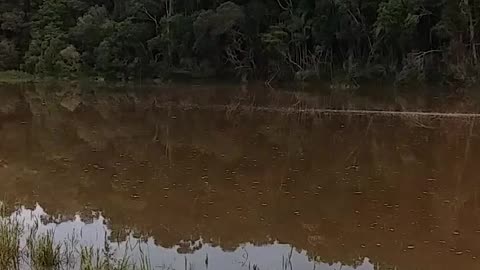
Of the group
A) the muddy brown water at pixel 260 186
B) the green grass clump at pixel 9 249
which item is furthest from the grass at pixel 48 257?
the muddy brown water at pixel 260 186

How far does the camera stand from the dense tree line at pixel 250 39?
26.2 meters

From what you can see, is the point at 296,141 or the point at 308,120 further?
the point at 308,120

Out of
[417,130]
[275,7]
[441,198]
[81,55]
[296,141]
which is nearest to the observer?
[441,198]

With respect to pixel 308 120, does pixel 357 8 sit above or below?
above

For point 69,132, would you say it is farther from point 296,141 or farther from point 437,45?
point 437,45

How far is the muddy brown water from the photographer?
6.52 metres

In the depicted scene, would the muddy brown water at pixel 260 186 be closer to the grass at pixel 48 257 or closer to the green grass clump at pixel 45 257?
the grass at pixel 48 257

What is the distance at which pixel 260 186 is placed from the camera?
9195mm

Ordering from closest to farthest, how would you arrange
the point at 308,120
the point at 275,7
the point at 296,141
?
the point at 296,141, the point at 308,120, the point at 275,7

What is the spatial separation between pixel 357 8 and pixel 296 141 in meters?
16.2

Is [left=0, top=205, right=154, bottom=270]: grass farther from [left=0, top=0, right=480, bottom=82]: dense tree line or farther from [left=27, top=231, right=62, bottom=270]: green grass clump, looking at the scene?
[left=0, top=0, right=480, bottom=82]: dense tree line

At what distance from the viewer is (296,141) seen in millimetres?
13461

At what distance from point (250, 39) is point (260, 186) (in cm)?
2310

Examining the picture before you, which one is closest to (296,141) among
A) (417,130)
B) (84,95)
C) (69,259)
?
(417,130)
